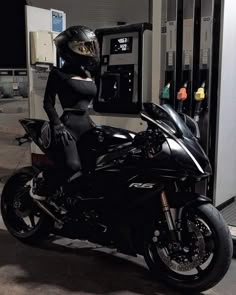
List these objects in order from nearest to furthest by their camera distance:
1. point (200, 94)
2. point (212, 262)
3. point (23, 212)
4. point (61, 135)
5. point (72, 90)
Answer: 1. point (212, 262)
2. point (61, 135)
3. point (72, 90)
4. point (200, 94)
5. point (23, 212)

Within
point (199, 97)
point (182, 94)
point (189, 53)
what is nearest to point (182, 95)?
point (182, 94)

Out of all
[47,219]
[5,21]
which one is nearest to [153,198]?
[47,219]

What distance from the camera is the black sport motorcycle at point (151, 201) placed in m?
2.63

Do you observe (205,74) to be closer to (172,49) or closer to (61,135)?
(172,49)

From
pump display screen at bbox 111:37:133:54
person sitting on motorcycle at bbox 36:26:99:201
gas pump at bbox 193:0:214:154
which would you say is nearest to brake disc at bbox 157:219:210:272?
person sitting on motorcycle at bbox 36:26:99:201

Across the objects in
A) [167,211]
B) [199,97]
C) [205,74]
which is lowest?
[167,211]

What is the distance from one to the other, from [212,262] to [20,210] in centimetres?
173

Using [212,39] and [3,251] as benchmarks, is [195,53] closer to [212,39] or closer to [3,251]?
[212,39]

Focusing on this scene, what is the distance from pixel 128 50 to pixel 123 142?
1.47 metres

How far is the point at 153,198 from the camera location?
2.79 m

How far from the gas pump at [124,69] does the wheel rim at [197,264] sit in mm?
1629

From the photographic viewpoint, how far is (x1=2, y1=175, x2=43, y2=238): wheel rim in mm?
3565

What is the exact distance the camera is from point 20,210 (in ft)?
12.0

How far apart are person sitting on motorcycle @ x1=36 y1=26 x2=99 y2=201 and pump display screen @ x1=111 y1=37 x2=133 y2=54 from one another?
934 mm
